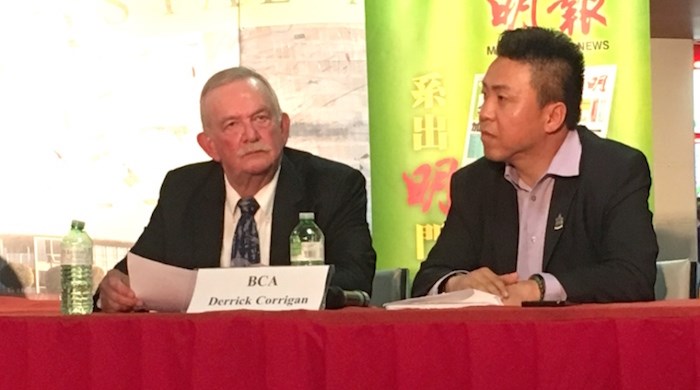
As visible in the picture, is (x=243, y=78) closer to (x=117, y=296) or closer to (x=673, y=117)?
(x=117, y=296)

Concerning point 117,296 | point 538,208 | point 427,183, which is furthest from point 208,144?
point 427,183

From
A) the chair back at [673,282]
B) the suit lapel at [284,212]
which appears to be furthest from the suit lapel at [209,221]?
the chair back at [673,282]

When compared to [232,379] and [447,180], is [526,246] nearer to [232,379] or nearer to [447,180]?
[232,379]

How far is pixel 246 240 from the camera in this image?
258cm

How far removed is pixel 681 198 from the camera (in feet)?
17.0

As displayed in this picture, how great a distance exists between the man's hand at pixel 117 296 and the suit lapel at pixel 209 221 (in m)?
0.28

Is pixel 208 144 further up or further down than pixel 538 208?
further up

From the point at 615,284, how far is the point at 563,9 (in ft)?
7.16

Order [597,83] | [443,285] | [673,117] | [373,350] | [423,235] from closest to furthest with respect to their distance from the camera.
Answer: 1. [373,350]
2. [443,285]
3. [597,83]
4. [423,235]
5. [673,117]

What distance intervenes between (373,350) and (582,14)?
289 cm

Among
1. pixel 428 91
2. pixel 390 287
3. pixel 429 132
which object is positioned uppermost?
pixel 428 91

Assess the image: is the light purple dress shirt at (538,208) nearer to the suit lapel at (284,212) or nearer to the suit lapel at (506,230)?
the suit lapel at (506,230)

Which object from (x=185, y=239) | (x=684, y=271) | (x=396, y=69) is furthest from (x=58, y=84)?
(x=684, y=271)

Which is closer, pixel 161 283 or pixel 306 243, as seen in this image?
pixel 161 283
